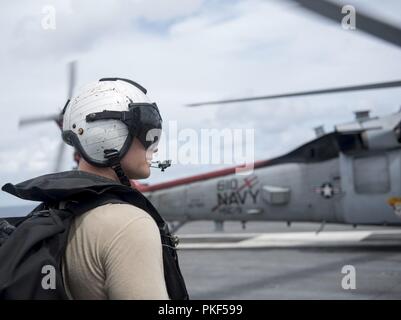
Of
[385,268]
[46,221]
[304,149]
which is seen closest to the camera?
[46,221]

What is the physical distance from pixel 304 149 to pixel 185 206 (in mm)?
3538

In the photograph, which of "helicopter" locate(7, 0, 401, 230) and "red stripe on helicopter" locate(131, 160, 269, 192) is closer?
"helicopter" locate(7, 0, 401, 230)

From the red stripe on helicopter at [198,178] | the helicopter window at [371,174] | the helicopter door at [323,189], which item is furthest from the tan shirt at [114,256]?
the red stripe on helicopter at [198,178]

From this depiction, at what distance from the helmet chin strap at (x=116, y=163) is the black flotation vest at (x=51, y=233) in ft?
0.25

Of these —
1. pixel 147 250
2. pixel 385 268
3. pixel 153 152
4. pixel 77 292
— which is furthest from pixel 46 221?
pixel 385 268

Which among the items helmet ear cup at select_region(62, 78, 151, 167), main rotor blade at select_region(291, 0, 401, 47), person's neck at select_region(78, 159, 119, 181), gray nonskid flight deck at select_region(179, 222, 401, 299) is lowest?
gray nonskid flight deck at select_region(179, 222, 401, 299)

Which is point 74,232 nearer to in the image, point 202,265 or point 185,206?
point 202,265

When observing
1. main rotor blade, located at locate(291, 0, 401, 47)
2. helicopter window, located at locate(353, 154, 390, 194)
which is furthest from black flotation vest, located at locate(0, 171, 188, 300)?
helicopter window, located at locate(353, 154, 390, 194)

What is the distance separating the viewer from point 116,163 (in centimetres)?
169

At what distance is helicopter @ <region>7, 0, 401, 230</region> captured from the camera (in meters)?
11.3

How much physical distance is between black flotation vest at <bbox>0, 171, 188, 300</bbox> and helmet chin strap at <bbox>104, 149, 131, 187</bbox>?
0.08 metres

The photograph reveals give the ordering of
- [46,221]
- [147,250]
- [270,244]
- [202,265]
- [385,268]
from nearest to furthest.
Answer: [147,250], [46,221], [385,268], [202,265], [270,244]

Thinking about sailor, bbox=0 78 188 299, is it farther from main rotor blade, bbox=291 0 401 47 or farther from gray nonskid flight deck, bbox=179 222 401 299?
gray nonskid flight deck, bbox=179 222 401 299
